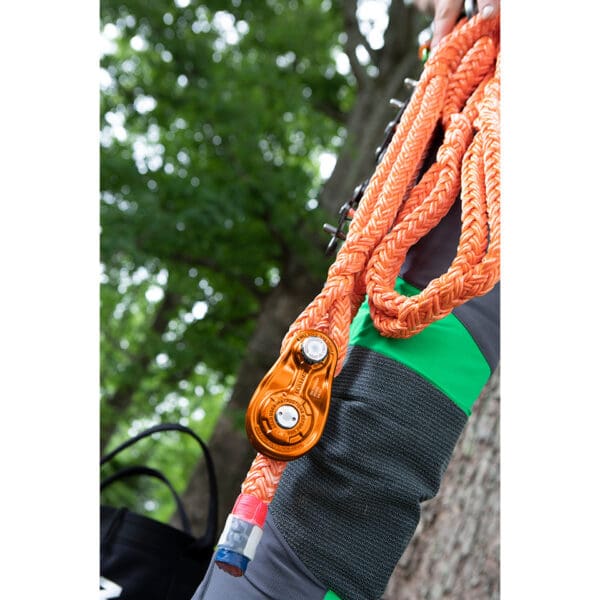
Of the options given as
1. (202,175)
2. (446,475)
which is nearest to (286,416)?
(446,475)

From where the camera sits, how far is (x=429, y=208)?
33.8 inches

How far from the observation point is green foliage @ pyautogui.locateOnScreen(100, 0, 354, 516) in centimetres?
456

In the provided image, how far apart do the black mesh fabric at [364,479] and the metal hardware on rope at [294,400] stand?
7cm

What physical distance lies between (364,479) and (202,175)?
4.16 meters

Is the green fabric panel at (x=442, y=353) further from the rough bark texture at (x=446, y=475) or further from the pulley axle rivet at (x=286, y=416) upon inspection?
the rough bark texture at (x=446, y=475)

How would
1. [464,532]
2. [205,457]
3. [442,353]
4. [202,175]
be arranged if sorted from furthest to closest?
[202,175]
[464,532]
[205,457]
[442,353]

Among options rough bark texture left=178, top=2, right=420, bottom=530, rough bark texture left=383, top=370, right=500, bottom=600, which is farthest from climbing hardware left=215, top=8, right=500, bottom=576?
rough bark texture left=178, top=2, right=420, bottom=530

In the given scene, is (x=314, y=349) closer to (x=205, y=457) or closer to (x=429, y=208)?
(x=429, y=208)

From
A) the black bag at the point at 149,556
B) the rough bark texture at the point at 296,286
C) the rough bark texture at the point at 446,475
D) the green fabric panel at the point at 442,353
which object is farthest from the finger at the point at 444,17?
the rough bark texture at the point at 296,286

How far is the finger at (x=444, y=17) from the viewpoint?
0.99 meters
